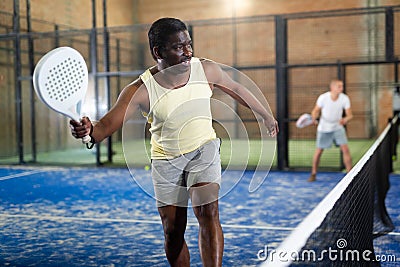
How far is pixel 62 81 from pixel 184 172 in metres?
1.03

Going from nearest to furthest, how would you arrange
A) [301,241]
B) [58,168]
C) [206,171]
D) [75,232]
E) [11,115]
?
[301,241], [206,171], [75,232], [58,168], [11,115]

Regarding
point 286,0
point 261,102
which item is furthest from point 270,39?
point 261,102

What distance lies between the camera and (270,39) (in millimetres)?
20203

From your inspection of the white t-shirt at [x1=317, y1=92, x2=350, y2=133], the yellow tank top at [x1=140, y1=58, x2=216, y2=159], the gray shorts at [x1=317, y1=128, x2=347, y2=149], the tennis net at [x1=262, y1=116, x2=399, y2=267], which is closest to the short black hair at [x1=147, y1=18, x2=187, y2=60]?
the yellow tank top at [x1=140, y1=58, x2=216, y2=159]

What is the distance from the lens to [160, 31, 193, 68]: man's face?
2.86m

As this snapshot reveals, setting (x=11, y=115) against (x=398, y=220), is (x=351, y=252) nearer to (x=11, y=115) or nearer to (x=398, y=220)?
(x=398, y=220)

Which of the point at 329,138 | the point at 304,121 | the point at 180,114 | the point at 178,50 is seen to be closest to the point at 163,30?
the point at 178,50

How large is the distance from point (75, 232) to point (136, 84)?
305 centimetres

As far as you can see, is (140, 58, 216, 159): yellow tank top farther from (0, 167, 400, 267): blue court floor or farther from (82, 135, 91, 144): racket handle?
(82, 135, 91, 144): racket handle

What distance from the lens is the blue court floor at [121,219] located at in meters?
4.57

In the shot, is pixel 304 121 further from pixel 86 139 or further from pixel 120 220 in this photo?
pixel 86 139

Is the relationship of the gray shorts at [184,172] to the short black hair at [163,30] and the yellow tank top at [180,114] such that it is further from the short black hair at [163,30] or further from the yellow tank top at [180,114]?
the short black hair at [163,30]

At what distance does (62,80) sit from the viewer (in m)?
2.34

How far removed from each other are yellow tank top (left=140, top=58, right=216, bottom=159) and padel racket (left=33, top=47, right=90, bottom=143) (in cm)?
53
